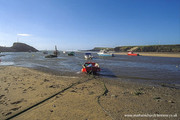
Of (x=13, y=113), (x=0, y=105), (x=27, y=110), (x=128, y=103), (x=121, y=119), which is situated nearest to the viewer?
(x=121, y=119)

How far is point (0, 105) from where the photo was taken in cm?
568

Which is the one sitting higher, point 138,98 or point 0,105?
point 0,105

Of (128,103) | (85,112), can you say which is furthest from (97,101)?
(128,103)

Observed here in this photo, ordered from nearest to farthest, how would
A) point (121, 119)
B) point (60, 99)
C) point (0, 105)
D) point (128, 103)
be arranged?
point (121, 119)
point (0, 105)
point (128, 103)
point (60, 99)

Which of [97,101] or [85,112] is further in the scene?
[97,101]

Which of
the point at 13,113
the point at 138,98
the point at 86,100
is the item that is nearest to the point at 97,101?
the point at 86,100

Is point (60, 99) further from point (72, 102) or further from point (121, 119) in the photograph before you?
point (121, 119)

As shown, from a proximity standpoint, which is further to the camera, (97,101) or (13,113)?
(97,101)

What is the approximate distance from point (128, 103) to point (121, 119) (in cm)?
183

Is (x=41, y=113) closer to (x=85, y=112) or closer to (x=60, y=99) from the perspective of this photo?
(x=60, y=99)

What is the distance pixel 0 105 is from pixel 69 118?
423 cm

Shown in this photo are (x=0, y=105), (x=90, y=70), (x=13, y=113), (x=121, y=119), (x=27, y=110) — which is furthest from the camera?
(x=90, y=70)

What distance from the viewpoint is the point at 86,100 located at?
652 centimetres

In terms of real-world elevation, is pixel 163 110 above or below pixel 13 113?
below
